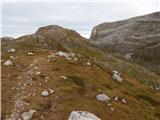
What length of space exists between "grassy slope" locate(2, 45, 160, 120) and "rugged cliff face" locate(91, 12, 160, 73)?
68.1 metres

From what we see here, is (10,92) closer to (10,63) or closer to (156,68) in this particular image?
(10,63)

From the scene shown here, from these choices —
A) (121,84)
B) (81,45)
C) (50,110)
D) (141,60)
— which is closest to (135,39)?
(141,60)

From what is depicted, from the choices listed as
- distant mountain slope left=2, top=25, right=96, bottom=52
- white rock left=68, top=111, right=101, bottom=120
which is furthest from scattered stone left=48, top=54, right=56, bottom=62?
distant mountain slope left=2, top=25, right=96, bottom=52

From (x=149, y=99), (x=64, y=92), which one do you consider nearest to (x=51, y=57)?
(x=64, y=92)

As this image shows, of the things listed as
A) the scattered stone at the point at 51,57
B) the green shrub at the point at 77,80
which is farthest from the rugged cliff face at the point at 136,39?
the green shrub at the point at 77,80

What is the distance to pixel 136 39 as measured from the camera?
13925 cm

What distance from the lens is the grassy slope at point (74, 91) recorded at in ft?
137

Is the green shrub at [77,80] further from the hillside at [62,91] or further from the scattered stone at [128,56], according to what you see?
the scattered stone at [128,56]

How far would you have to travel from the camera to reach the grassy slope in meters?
41.8

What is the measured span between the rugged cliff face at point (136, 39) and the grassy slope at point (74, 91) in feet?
224

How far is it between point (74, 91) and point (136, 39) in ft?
316

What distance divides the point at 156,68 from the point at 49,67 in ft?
244

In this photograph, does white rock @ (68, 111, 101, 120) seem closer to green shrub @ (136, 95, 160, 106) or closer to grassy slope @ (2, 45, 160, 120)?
grassy slope @ (2, 45, 160, 120)

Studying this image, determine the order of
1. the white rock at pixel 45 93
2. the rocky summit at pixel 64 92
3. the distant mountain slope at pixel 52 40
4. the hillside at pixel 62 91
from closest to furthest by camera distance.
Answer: the rocky summit at pixel 64 92 → the hillside at pixel 62 91 → the white rock at pixel 45 93 → the distant mountain slope at pixel 52 40
